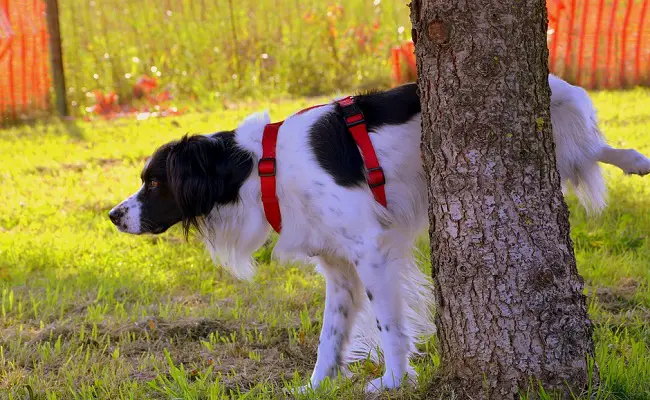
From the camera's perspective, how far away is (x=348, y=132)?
3408mm

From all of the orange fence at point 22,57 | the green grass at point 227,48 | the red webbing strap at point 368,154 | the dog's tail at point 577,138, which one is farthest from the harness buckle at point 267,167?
the orange fence at point 22,57

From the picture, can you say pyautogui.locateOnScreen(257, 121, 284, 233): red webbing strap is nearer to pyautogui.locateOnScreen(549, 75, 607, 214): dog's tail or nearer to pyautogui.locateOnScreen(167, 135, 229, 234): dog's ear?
pyautogui.locateOnScreen(167, 135, 229, 234): dog's ear

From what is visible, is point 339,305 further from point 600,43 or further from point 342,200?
point 600,43

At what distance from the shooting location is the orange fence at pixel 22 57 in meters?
10.1

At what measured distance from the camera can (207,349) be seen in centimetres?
384

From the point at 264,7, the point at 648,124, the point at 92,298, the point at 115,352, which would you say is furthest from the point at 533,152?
the point at 264,7

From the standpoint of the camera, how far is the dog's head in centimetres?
351

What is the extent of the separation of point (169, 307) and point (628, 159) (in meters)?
2.41

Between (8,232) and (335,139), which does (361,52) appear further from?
(335,139)

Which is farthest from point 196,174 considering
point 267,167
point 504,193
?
point 504,193

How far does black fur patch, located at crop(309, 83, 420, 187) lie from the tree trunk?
0.61 m

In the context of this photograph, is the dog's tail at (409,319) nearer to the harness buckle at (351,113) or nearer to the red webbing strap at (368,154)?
the red webbing strap at (368,154)

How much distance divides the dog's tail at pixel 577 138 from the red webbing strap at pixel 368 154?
80cm

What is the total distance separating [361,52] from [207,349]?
8.19 metres
